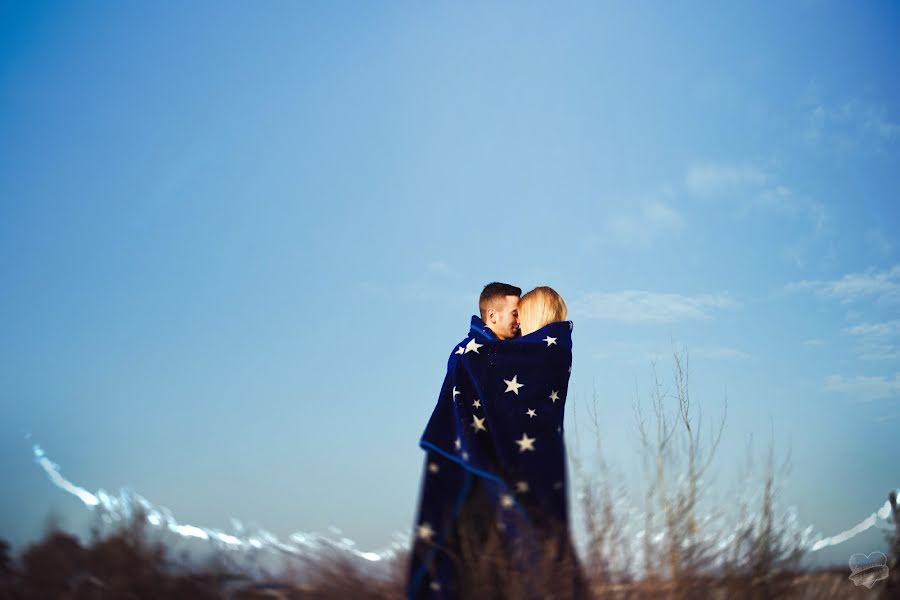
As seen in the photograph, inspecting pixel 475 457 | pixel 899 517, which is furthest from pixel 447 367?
pixel 899 517

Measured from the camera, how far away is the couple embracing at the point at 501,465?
5.18m

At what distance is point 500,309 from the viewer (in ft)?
19.9

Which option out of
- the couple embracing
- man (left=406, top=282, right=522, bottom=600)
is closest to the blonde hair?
the couple embracing

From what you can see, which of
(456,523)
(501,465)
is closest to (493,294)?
(501,465)

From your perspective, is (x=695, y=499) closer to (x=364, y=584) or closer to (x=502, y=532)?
(x=502, y=532)

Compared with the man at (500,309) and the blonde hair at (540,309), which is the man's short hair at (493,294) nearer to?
the man at (500,309)

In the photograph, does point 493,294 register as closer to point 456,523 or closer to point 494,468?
point 494,468

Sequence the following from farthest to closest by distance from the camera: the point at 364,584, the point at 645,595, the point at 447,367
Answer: the point at 447,367, the point at 364,584, the point at 645,595

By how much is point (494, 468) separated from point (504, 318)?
107cm

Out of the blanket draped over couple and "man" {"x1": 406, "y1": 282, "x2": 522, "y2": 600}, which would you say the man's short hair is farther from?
the blanket draped over couple

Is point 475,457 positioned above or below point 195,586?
above

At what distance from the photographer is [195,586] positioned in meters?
5.58

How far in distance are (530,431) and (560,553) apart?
817mm

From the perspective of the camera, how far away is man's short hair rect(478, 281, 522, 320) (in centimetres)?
611
